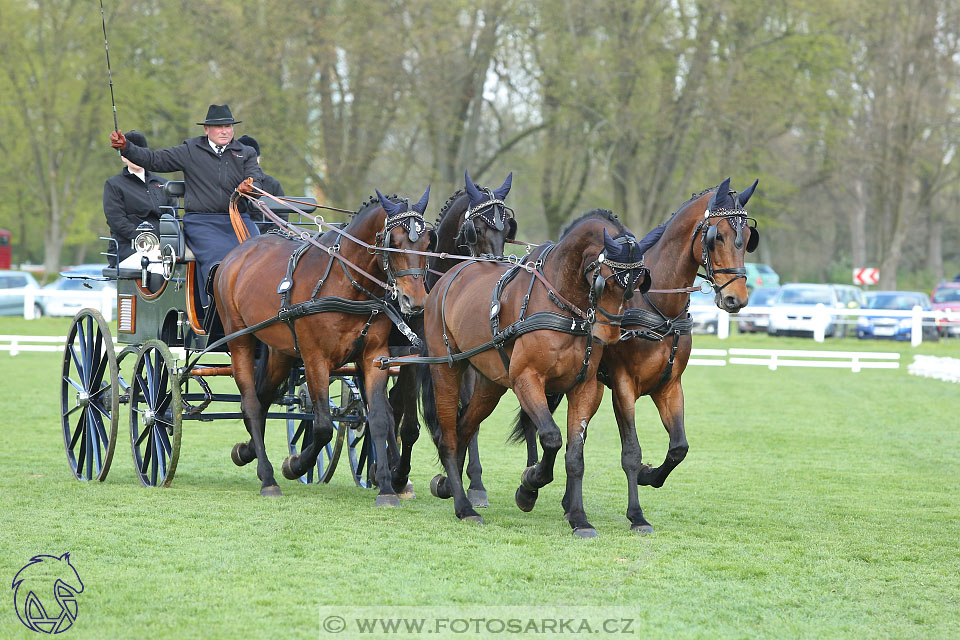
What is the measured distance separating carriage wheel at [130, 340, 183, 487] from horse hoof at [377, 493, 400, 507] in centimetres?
171

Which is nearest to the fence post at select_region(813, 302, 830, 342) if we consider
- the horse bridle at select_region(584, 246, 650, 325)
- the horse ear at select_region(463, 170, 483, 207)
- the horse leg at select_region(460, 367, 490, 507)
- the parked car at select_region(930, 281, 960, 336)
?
the parked car at select_region(930, 281, 960, 336)

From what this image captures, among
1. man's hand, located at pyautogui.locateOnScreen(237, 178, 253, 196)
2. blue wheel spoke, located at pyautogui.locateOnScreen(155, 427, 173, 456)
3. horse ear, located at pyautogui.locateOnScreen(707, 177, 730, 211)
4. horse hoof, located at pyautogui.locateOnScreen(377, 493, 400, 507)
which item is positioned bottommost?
horse hoof, located at pyautogui.locateOnScreen(377, 493, 400, 507)

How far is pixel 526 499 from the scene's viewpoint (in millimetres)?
8344

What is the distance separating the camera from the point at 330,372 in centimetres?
892

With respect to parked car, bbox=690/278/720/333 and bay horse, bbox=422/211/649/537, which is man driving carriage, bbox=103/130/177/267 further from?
parked car, bbox=690/278/720/333

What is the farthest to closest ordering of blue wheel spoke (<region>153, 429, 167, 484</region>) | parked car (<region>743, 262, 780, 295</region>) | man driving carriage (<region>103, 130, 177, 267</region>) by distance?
parked car (<region>743, 262, 780, 295</region>) < man driving carriage (<region>103, 130, 177, 267</region>) < blue wheel spoke (<region>153, 429, 167, 484</region>)

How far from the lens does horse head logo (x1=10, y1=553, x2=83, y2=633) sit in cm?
540

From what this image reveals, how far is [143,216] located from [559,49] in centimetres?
2339

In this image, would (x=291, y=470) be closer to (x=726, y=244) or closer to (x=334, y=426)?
(x=334, y=426)

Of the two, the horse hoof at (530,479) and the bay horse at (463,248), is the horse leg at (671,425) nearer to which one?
the horse hoof at (530,479)

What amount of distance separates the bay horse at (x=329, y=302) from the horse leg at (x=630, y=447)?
1518mm

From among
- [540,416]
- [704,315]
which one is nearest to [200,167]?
[540,416]

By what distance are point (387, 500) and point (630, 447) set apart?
6.22ft

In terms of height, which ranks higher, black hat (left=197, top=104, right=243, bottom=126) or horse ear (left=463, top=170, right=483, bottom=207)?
black hat (left=197, top=104, right=243, bottom=126)
